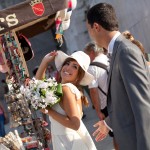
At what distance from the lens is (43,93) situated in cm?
396

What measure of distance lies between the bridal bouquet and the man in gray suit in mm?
926

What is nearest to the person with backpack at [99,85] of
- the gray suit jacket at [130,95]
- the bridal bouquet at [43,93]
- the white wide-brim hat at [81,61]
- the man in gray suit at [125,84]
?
the white wide-brim hat at [81,61]

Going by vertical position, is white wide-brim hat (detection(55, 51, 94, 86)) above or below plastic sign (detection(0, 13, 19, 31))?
below

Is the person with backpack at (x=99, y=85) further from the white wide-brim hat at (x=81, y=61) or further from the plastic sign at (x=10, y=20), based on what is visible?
the plastic sign at (x=10, y=20)

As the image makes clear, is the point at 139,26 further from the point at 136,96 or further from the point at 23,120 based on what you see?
the point at 136,96

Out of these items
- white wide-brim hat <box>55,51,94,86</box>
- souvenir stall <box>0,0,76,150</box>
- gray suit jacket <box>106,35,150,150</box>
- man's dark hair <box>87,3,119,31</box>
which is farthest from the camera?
souvenir stall <box>0,0,76,150</box>

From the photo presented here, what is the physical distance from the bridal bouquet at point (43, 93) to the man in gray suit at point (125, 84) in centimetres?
93

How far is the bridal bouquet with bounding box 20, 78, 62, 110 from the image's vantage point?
147 inches

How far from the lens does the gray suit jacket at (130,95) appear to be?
8.23ft

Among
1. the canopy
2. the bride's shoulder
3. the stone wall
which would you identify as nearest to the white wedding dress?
the bride's shoulder

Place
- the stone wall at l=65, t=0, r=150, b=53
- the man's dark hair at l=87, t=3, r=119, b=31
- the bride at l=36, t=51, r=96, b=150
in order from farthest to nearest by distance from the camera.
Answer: the stone wall at l=65, t=0, r=150, b=53 → the bride at l=36, t=51, r=96, b=150 → the man's dark hair at l=87, t=3, r=119, b=31

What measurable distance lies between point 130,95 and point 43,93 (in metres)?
1.58

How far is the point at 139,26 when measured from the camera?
1090 cm

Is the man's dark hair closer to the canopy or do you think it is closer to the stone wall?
the canopy
